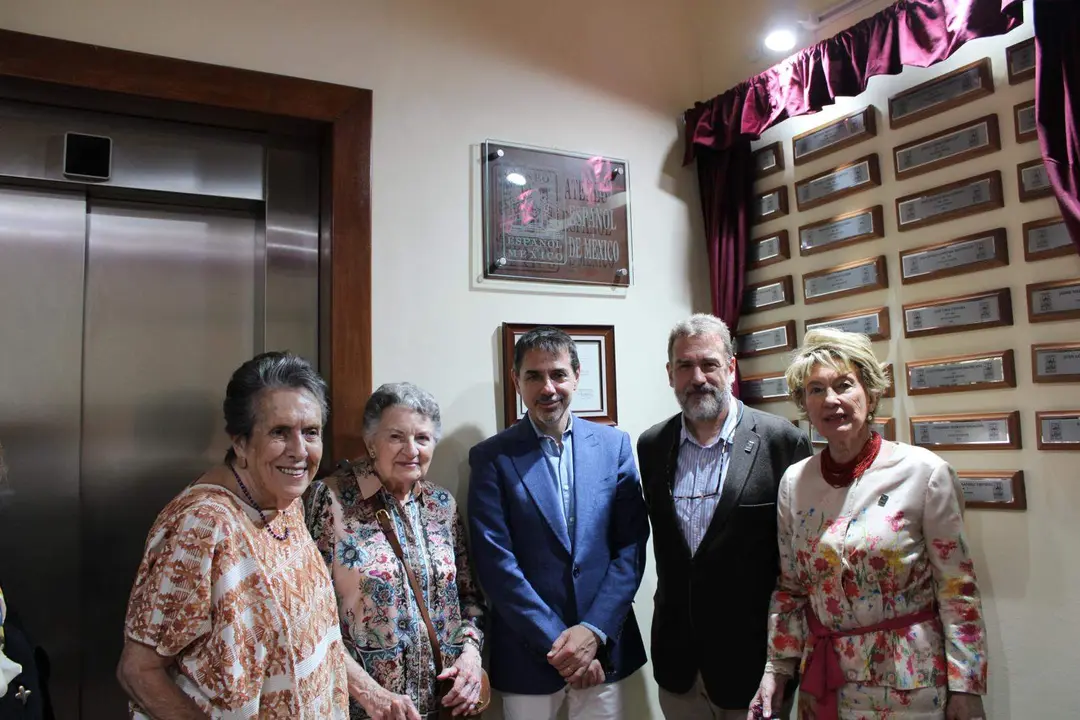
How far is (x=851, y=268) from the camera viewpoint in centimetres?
263

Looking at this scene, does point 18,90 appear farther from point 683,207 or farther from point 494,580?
point 683,207

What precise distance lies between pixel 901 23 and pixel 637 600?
7.39 feet

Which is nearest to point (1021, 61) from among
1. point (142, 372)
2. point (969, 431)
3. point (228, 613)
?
point (969, 431)

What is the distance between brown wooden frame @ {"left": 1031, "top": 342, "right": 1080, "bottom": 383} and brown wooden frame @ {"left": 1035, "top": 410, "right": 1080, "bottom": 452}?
91 mm

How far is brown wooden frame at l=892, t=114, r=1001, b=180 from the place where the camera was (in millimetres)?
2225

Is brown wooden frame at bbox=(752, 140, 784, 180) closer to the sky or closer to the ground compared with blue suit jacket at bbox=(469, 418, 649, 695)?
closer to the sky

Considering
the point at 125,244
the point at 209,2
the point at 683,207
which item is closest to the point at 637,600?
the point at 683,207

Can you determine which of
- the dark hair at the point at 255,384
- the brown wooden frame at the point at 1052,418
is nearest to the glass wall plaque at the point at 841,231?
the brown wooden frame at the point at 1052,418

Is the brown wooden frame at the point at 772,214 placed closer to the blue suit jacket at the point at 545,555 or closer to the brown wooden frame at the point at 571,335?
the brown wooden frame at the point at 571,335

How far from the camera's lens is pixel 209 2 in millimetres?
2291

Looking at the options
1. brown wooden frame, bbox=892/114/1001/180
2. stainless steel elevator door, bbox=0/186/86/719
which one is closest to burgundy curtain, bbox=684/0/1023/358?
brown wooden frame, bbox=892/114/1001/180

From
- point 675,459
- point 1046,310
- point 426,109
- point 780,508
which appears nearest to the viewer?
point 780,508

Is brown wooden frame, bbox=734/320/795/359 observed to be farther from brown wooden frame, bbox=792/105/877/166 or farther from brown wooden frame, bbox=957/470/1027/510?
brown wooden frame, bbox=957/470/1027/510

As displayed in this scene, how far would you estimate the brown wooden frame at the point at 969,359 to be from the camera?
2.18 meters
